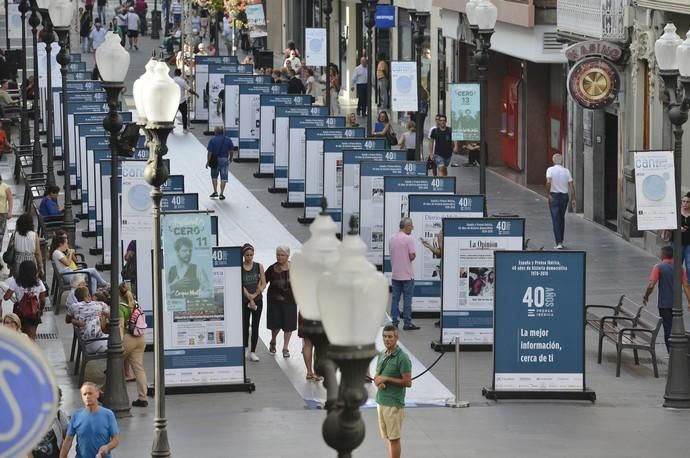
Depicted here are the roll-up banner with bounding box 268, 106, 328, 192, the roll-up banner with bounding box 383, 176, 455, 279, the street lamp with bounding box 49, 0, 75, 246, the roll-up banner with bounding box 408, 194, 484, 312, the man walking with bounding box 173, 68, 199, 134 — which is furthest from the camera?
the man walking with bounding box 173, 68, 199, 134

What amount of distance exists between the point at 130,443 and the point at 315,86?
116ft

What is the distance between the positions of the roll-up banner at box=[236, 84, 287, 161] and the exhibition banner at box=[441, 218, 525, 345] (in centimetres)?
1841

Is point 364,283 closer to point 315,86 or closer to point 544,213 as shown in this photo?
point 544,213

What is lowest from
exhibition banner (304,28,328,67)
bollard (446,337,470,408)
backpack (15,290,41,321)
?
bollard (446,337,470,408)

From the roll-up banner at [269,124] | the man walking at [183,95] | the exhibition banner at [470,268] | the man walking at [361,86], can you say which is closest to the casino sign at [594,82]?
the roll-up banner at [269,124]

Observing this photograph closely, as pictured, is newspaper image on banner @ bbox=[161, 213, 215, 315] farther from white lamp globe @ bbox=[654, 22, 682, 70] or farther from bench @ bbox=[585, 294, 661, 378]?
white lamp globe @ bbox=[654, 22, 682, 70]

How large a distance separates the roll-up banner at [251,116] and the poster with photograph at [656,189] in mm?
20833

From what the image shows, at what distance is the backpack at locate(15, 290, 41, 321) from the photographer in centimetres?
2212

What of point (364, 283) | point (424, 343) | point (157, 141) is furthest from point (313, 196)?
point (364, 283)

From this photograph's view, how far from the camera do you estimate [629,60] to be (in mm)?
32656

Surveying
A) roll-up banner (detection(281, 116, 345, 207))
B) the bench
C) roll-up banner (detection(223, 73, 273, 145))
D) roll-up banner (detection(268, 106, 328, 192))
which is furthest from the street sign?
roll-up banner (detection(223, 73, 273, 145))

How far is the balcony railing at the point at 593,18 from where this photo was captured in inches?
1288

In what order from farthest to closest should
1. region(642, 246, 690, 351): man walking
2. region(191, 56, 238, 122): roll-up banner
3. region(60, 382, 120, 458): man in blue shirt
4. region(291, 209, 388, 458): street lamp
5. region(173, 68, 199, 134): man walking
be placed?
region(191, 56, 238, 122): roll-up banner
region(173, 68, 199, 134): man walking
region(642, 246, 690, 351): man walking
region(60, 382, 120, 458): man in blue shirt
region(291, 209, 388, 458): street lamp

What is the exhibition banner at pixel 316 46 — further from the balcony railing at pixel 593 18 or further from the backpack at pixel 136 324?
the backpack at pixel 136 324
